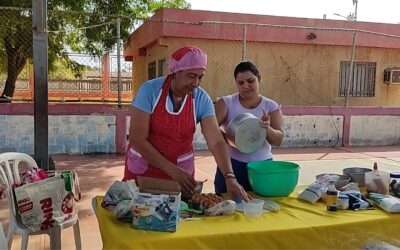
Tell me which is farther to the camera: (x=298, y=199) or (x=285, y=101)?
(x=285, y=101)

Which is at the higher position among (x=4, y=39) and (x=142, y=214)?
(x=4, y=39)

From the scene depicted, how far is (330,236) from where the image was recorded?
1936mm

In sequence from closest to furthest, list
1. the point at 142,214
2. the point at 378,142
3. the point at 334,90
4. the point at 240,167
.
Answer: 1. the point at 142,214
2. the point at 240,167
3. the point at 378,142
4. the point at 334,90

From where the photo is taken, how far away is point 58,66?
13219 millimetres


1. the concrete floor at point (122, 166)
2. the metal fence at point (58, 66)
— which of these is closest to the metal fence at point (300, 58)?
the metal fence at point (58, 66)

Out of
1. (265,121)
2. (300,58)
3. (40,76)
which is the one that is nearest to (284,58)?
(300,58)

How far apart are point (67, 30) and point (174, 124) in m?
7.77

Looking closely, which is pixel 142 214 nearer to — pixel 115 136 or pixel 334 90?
pixel 115 136

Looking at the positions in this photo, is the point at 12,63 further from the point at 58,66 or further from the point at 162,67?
the point at 162,67

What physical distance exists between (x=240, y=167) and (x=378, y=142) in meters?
7.41

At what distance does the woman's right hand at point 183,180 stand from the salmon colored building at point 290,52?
24.3 feet

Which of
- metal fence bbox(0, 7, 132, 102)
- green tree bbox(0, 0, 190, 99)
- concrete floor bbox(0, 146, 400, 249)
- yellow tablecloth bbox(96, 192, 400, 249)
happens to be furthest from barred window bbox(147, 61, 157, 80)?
yellow tablecloth bbox(96, 192, 400, 249)

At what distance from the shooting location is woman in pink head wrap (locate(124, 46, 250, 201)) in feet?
7.20

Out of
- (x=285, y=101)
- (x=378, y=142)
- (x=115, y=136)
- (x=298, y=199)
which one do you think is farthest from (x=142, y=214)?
(x=285, y=101)
